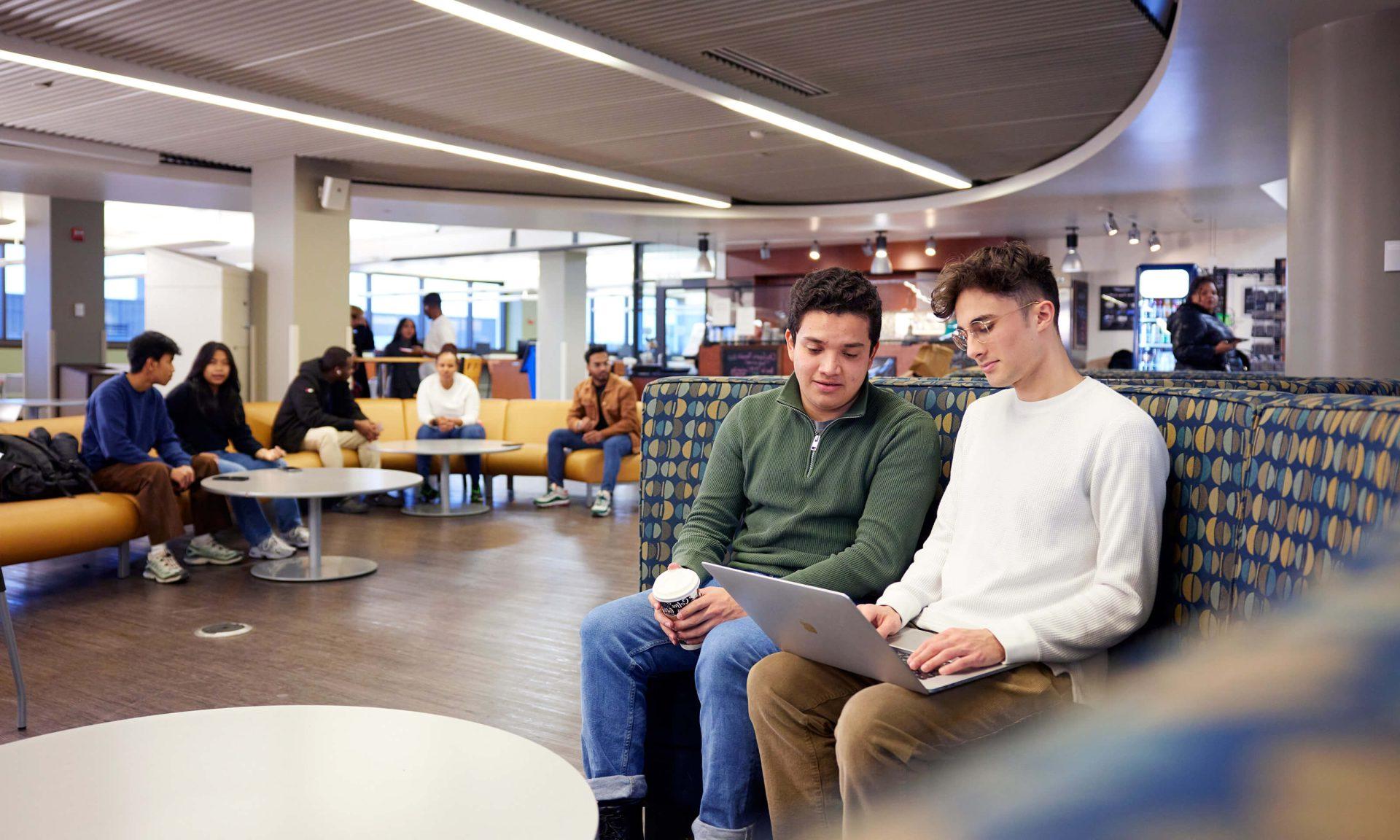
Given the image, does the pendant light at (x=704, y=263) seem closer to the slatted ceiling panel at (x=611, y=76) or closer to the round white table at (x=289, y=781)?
the slatted ceiling panel at (x=611, y=76)

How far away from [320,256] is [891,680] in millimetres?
8742

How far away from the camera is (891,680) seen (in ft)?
5.46

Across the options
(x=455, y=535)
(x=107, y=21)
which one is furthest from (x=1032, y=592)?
(x=107, y=21)

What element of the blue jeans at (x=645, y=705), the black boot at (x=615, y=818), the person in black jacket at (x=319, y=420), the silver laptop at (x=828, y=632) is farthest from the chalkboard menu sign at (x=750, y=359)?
the silver laptop at (x=828, y=632)

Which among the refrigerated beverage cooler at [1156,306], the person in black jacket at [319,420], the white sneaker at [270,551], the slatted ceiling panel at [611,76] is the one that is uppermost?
the slatted ceiling panel at [611,76]

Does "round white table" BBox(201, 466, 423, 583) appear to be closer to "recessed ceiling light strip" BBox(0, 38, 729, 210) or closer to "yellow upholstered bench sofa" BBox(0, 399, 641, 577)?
"yellow upholstered bench sofa" BBox(0, 399, 641, 577)

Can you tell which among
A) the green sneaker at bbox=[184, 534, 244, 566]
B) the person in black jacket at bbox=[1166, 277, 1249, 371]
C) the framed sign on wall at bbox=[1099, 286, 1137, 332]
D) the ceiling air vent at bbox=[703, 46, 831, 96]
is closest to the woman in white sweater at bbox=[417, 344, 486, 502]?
the green sneaker at bbox=[184, 534, 244, 566]

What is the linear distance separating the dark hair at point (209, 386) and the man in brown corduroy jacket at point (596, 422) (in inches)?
96.5

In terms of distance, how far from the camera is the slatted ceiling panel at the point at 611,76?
554 cm

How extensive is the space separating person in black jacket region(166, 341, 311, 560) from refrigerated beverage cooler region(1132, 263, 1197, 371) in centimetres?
962

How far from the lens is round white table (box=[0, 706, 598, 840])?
4.19ft

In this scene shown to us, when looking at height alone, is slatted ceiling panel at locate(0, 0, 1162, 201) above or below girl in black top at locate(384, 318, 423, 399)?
above

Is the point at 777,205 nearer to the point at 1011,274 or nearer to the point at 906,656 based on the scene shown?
the point at 1011,274

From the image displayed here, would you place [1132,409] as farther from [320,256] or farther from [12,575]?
[320,256]
